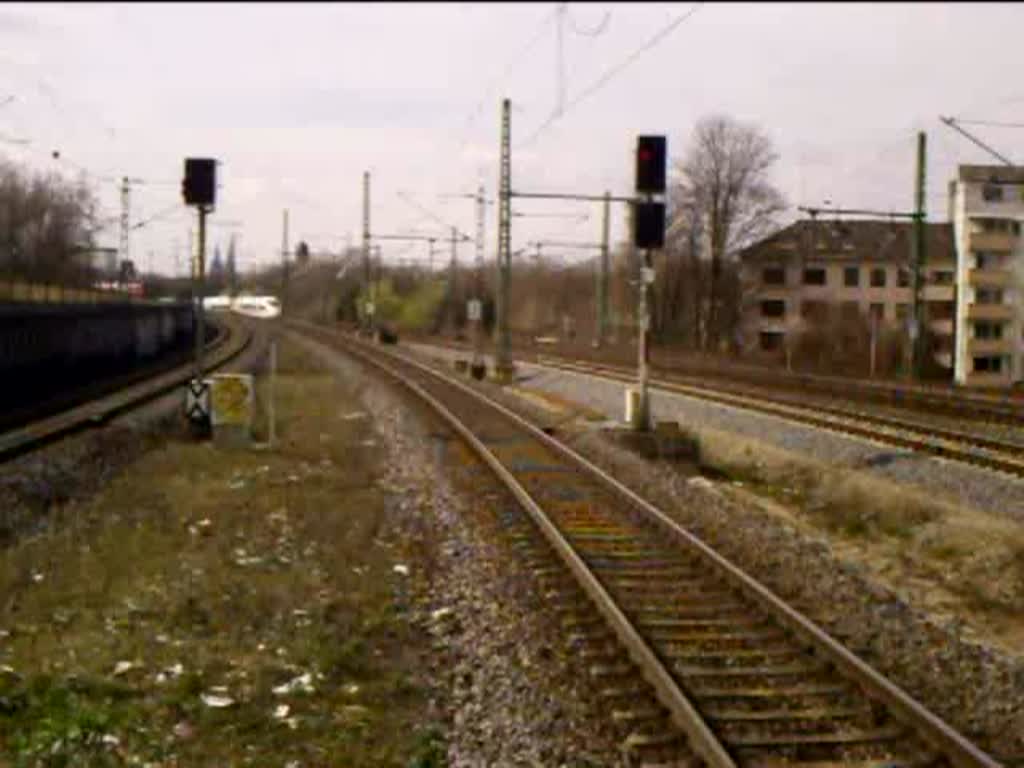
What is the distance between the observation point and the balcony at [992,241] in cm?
4414

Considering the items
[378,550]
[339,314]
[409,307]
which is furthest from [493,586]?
[339,314]

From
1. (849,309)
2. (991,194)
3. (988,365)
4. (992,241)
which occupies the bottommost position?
(988,365)

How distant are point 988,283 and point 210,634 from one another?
135ft

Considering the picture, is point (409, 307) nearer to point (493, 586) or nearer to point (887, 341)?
point (887, 341)

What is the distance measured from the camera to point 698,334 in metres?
72.2

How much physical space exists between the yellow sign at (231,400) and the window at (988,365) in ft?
100

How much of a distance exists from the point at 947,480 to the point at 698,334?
55.3m

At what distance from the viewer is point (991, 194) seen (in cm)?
4184

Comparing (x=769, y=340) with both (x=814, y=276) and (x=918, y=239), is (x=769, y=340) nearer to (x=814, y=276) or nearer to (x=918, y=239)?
(x=814, y=276)

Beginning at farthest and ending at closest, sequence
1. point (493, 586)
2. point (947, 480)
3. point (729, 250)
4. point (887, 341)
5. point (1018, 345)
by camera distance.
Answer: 1. point (729, 250)
2. point (887, 341)
3. point (1018, 345)
4. point (947, 480)
5. point (493, 586)

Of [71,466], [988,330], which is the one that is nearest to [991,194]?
[988,330]

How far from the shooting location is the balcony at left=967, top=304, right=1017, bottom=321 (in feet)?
137

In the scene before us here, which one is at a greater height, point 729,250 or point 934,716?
point 729,250

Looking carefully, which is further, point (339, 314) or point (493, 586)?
point (339, 314)
